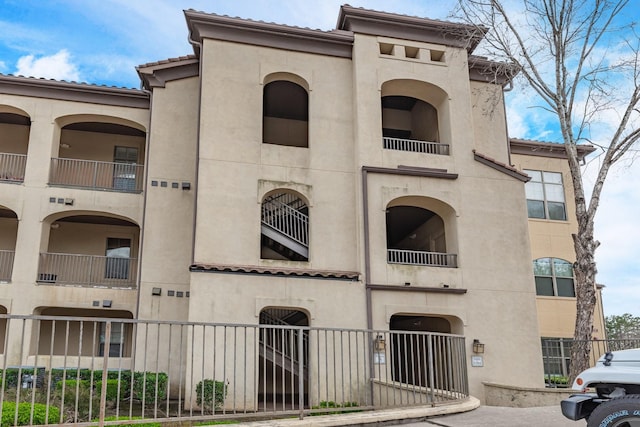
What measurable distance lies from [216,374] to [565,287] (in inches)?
600

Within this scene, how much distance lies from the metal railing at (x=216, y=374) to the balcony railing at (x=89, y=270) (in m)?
1.72

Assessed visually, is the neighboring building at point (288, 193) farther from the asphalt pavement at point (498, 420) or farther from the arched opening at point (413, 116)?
the asphalt pavement at point (498, 420)

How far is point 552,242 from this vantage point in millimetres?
24328

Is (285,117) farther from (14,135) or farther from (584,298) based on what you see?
(584,298)

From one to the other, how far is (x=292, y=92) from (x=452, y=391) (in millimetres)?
13798

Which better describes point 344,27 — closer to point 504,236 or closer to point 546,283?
point 504,236

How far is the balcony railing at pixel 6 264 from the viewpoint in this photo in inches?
818

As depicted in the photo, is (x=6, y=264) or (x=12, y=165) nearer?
(x=6, y=264)

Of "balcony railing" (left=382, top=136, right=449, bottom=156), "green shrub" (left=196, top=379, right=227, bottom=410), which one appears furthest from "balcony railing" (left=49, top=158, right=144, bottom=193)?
"balcony railing" (left=382, top=136, right=449, bottom=156)

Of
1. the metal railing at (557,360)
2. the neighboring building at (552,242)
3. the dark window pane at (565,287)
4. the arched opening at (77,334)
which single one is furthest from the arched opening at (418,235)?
the arched opening at (77,334)

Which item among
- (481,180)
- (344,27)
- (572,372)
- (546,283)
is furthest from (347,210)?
(546,283)

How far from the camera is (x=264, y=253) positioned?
2022 centimetres

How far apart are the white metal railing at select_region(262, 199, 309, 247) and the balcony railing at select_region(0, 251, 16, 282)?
370 inches

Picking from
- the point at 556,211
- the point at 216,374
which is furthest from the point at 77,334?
the point at 556,211
